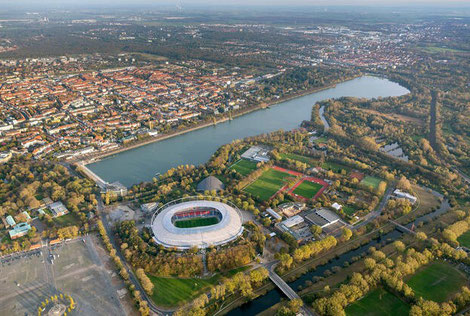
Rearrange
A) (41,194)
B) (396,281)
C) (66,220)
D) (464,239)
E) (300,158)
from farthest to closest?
(300,158), (41,194), (66,220), (464,239), (396,281)

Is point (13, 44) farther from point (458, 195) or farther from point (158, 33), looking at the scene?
point (458, 195)

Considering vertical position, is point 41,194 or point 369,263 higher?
point 369,263

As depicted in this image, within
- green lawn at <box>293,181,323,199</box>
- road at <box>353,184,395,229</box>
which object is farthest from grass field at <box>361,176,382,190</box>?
green lawn at <box>293,181,323,199</box>

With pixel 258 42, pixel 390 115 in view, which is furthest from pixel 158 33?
pixel 390 115

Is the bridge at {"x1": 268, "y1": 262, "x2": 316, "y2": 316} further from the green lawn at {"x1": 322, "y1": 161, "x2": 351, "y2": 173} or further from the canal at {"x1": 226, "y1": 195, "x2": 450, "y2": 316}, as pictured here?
the green lawn at {"x1": 322, "y1": 161, "x2": 351, "y2": 173}

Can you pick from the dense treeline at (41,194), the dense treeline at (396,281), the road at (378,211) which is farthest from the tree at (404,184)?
the dense treeline at (41,194)


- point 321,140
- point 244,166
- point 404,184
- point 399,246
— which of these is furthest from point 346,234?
point 321,140

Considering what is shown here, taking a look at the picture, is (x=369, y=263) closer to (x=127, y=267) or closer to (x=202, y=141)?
(x=127, y=267)

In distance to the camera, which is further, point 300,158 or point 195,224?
point 300,158
